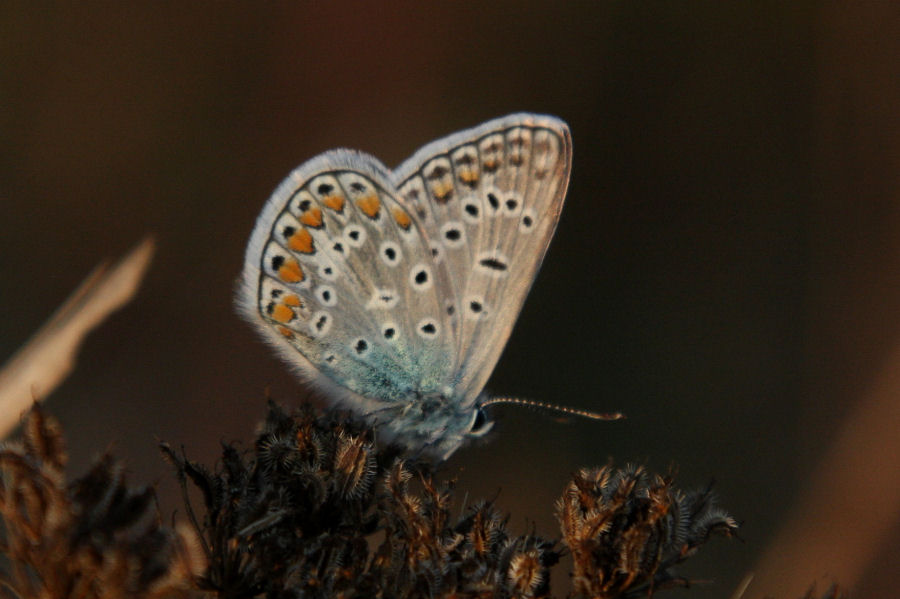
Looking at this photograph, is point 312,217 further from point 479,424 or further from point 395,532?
point 395,532

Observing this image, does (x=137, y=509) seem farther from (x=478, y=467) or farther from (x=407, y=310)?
(x=478, y=467)

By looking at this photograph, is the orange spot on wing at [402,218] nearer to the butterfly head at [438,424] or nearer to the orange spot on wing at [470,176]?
the orange spot on wing at [470,176]

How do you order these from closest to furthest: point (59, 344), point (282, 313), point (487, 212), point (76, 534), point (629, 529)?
1. point (76, 534)
2. point (59, 344)
3. point (629, 529)
4. point (487, 212)
5. point (282, 313)

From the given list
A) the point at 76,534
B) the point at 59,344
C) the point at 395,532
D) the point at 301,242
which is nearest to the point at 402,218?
the point at 301,242

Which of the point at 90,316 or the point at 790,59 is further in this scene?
the point at 790,59

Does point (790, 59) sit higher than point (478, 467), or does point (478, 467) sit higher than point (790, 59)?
point (790, 59)

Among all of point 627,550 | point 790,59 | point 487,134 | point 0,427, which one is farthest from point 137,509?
point 790,59

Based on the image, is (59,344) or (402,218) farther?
(402,218)
